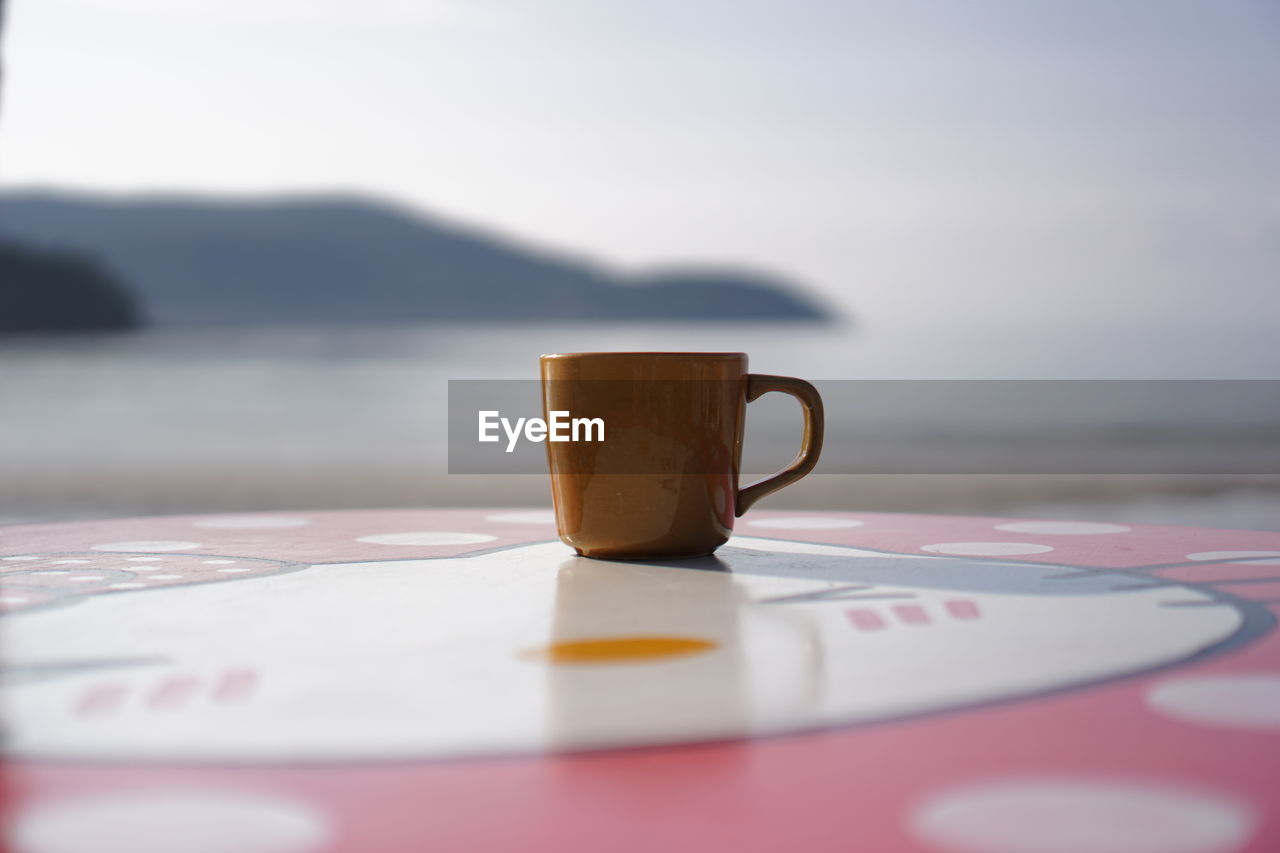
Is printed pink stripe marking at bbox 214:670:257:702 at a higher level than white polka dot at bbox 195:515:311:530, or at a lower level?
higher

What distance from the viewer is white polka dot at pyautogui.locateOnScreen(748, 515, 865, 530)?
0.86m

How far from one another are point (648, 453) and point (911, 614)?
217mm

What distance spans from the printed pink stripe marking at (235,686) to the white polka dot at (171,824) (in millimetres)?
83

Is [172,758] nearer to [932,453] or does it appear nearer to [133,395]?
[932,453]

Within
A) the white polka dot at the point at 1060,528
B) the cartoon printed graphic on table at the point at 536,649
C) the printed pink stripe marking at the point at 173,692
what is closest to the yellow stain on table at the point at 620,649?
the cartoon printed graphic on table at the point at 536,649

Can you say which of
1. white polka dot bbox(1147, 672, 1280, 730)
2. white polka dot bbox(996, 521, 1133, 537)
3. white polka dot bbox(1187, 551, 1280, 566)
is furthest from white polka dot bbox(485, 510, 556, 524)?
white polka dot bbox(1147, 672, 1280, 730)

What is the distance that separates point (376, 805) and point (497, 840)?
0.12 feet

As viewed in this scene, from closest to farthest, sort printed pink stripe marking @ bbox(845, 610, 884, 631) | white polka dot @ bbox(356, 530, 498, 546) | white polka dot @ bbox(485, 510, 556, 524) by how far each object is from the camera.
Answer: printed pink stripe marking @ bbox(845, 610, 884, 631)
white polka dot @ bbox(356, 530, 498, 546)
white polka dot @ bbox(485, 510, 556, 524)

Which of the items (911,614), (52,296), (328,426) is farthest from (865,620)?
(52,296)

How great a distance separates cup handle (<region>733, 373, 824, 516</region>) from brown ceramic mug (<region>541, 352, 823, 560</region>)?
0.02m

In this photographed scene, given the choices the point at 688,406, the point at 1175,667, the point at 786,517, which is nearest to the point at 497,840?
the point at 1175,667

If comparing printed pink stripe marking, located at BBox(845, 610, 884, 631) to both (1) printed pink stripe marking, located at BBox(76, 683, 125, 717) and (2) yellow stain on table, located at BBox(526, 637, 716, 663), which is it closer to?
(2) yellow stain on table, located at BBox(526, 637, 716, 663)

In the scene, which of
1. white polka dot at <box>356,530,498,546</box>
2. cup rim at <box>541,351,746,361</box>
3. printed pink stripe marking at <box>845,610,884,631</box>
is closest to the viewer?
printed pink stripe marking at <box>845,610,884,631</box>

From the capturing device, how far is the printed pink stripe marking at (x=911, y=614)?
1.55 feet
